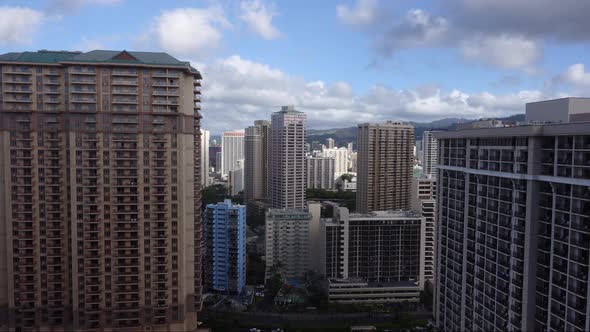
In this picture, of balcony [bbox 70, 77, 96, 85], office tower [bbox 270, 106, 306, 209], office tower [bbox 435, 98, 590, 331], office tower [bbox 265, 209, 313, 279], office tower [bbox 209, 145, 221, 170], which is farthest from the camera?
office tower [bbox 209, 145, 221, 170]

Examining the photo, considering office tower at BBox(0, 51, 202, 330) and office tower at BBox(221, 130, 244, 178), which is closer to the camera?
office tower at BBox(0, 51, 202, 330)

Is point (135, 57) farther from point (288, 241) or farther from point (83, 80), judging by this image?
point (288, 241)

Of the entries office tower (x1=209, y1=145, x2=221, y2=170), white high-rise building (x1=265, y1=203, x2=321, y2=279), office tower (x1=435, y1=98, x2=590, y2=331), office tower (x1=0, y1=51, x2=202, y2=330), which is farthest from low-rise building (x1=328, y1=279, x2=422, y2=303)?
office tower (x1=209, y1=145, x2=221, y2=170)

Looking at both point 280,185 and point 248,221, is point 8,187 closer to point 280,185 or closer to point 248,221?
point 280,185

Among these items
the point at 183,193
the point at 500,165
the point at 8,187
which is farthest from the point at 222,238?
the point at 500,165

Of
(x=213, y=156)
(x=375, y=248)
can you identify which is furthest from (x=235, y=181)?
(x=375, y=248)

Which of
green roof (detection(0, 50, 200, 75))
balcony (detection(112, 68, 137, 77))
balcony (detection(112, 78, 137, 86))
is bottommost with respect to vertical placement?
balcony (detection(112, 78, 137, 86))

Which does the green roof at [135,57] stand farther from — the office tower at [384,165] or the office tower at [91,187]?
the office tower at [384,165]

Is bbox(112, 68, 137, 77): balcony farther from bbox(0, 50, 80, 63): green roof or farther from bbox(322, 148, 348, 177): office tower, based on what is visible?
bbox(322, 148, 348, 177): office tower

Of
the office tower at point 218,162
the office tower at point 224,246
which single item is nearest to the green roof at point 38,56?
the office tower at point 224,246
